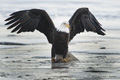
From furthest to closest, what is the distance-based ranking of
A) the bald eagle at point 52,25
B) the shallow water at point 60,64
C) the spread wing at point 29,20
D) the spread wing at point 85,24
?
1. the spread wing at point 85,24
2. the spread wing at point 29,20
3. the bald eagle at point 52,25
4. the shallow water at point 60,64

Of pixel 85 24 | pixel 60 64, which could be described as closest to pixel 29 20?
pixel 60 64

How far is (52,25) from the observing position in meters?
8.08

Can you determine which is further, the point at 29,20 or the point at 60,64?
the point at 29,20

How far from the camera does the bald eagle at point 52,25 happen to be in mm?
7781

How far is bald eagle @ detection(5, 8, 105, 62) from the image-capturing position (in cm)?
778

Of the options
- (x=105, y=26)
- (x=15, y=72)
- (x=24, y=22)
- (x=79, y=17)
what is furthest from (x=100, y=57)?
(x=105, y=26)

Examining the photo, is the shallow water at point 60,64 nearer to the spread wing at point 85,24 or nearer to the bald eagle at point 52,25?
the bald eagle at point 52,25

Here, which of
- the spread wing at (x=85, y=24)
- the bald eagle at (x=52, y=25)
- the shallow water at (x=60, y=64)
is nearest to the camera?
the shallow water at (x=60, y=64)

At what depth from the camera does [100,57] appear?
8.03 metres

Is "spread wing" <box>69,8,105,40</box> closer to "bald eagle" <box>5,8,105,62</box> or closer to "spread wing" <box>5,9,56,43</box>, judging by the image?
"bald eagle" <box>5,8,105,62</box>

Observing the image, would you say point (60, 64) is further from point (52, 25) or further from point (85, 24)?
point (85, 24)

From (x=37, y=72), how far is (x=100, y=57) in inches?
81.6

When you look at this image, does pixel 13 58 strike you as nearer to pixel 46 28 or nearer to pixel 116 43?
pixel 46 28

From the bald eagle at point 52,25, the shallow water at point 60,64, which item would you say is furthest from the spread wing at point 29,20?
the shallow water at point 60,64
